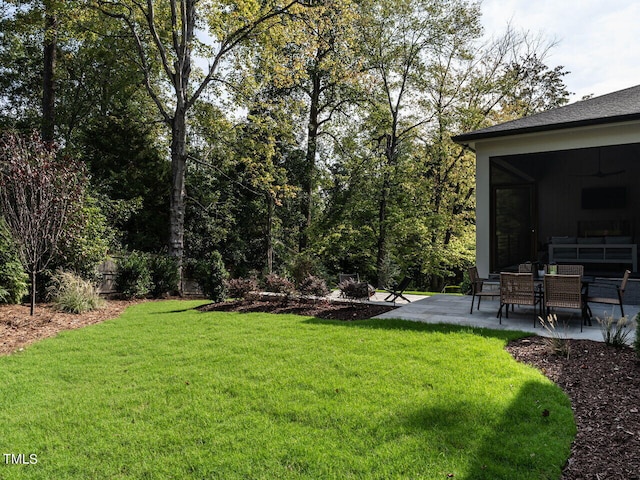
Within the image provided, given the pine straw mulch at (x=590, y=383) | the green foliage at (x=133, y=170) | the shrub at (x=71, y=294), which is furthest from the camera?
the green foliage at (x=133, y=170)

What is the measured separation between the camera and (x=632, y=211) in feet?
42.1

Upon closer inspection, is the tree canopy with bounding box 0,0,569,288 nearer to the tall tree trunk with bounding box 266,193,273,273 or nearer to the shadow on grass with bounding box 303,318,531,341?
the tall tree trunk with bounding box 266,193,273,273

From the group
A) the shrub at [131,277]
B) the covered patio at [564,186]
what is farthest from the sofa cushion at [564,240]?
the shrub at [131,277]

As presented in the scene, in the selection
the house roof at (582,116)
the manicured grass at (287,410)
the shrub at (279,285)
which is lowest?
the manicured grass at (287,410)

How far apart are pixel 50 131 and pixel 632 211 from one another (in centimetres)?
2157

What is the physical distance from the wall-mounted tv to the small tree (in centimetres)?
1555

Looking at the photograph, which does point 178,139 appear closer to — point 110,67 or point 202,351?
point 110,67

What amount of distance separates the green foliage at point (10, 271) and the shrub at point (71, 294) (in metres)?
0.60

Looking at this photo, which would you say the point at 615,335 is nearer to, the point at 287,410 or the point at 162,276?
the point at 287,410

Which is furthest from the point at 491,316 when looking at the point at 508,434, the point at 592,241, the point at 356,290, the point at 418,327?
the point at 592,241

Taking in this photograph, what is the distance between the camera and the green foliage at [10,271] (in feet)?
27.0

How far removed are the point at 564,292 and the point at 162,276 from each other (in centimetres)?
1051

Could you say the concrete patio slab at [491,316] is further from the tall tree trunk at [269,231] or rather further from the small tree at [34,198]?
the tall tree trunk at [269,231]

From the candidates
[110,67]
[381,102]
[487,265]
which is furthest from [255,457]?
[110,67]
